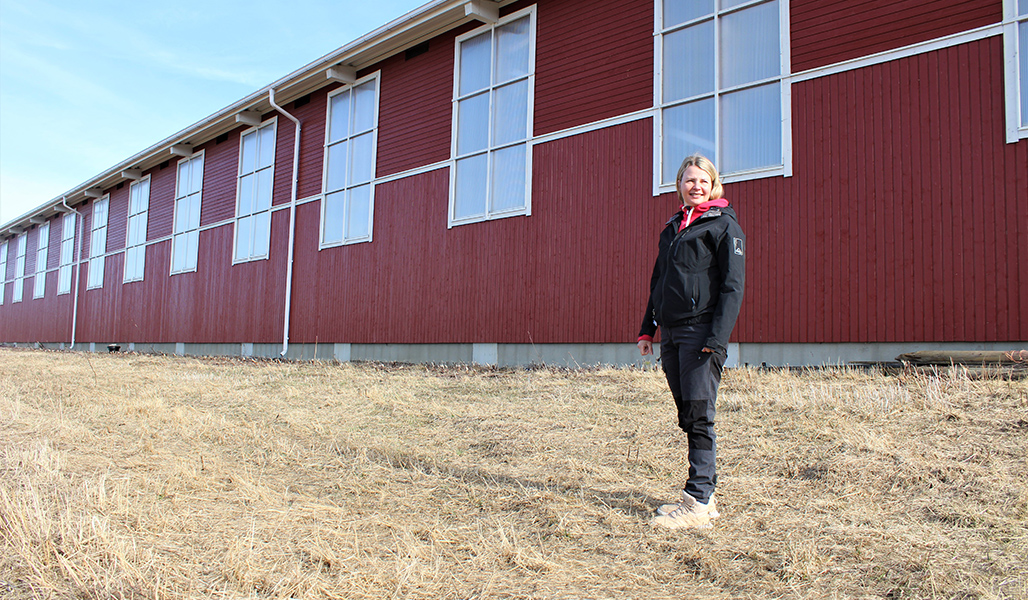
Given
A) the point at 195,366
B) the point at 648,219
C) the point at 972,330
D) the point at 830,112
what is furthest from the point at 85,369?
the point at 972,330

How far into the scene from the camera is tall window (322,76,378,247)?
46.4 feet

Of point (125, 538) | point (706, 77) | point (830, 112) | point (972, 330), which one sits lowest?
point (125, 538)

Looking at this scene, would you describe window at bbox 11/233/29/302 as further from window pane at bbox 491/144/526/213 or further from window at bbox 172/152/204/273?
window pane at bbox 491/144/526/213

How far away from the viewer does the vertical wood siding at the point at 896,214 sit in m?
7.22

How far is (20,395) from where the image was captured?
336 inches

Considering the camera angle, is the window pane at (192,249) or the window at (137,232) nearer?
the window pane at (192,249)

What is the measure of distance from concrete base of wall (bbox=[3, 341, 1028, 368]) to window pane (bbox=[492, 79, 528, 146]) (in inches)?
132

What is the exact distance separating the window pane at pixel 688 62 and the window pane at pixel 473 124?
3.37 metres

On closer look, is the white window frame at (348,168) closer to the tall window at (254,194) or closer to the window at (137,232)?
the tall window at (254,194)

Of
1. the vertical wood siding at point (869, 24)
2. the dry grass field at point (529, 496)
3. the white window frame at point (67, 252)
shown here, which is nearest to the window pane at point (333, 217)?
the dry grass field at point (529, 496)

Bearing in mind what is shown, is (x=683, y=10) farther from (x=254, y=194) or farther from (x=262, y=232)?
(x=254, y=194)

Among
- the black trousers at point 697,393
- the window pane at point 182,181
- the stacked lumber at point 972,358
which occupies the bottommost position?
the black trousers at point 697,393

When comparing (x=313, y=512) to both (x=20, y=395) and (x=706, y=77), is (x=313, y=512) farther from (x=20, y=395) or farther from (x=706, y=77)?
(x=706, y=77)

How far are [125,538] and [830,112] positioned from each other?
8.04 m
